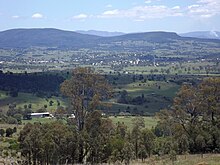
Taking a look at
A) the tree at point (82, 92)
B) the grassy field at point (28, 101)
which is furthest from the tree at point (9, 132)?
the grassy field at point (28, 101)

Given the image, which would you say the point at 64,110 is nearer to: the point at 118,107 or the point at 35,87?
the point at 118,107

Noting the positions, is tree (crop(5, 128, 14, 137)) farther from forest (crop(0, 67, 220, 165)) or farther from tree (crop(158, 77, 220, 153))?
tree (crop(158, 77, 220, 153))

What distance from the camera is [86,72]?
1447 inches

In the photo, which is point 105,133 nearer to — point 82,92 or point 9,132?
point 82,92

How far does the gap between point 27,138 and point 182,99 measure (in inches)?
673

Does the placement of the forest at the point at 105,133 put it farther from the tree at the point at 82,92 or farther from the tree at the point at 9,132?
the tree at the point at 9,132

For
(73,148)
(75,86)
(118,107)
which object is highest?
(75,86)

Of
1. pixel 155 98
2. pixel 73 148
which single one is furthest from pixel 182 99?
pixel 155 98

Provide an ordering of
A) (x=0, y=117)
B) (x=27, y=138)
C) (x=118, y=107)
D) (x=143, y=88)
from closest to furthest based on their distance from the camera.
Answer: (x=27, y=138) < (x=0, y=117) < (x=118, y=107) < (x=143, y=88)

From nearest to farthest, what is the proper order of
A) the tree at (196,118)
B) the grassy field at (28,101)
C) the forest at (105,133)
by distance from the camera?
the forest at (105,133), the tree at (196,118), the grassy field at (28,101)

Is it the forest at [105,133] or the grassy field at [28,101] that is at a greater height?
the forest at [105,133]

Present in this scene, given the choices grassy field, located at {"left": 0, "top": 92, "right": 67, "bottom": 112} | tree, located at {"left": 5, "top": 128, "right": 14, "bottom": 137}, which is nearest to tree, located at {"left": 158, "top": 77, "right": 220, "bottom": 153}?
tree, located at {"left": 5, "top": 128, "right": 14, "bottom": 137}

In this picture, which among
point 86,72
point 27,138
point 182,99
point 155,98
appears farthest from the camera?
point 155,98

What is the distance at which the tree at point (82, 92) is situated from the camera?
36281 mm
